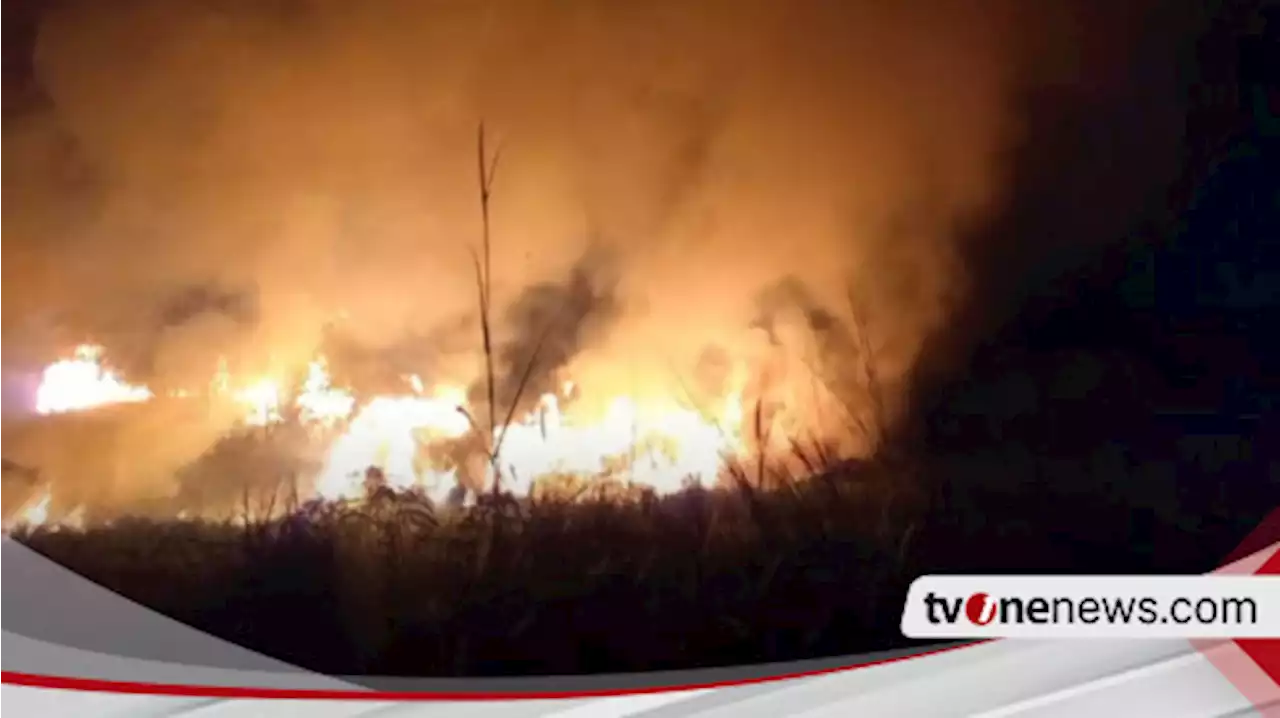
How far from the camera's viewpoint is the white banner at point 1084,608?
Result: 1.20 meters

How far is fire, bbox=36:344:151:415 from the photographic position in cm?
116

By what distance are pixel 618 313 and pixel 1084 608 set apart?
2.23 ft

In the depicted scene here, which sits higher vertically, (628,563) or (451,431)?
(451,431)

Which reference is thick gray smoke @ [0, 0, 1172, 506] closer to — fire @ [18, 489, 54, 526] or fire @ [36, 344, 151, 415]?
fire @ [36, 344, 151, 415]

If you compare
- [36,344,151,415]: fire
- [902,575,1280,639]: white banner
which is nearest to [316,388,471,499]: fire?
[36,344,151,415]: fire

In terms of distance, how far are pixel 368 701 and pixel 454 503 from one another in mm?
254

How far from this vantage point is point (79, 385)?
117 centimetres

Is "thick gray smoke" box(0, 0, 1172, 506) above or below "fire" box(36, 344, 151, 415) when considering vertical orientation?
above

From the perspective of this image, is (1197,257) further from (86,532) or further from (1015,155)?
(86,532)

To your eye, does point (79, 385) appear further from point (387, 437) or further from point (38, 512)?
point (387, 437)

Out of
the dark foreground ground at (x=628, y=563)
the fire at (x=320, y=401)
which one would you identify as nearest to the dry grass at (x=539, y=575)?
the dark foreground ground at (x=628, y=563)

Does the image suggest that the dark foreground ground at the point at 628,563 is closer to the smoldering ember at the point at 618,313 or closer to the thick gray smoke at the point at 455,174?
the smoldering ember at the point at 618,313

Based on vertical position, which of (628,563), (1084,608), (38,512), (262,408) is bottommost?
(1084,608)

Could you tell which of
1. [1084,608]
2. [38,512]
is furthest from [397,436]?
[1084,608]
